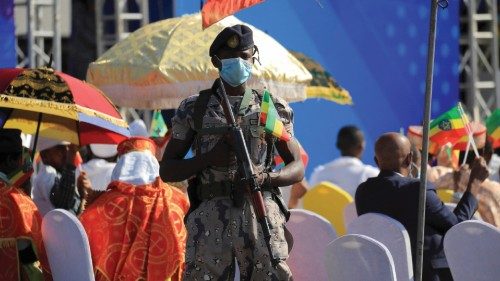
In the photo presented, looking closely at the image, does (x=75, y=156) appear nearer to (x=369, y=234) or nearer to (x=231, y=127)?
(x=369, y=234)

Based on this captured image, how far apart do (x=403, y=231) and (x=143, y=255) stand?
181 centimetres

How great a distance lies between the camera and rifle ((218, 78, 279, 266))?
17.5 feet

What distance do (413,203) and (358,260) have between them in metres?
0.92

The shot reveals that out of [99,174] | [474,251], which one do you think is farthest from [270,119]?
[99,174]

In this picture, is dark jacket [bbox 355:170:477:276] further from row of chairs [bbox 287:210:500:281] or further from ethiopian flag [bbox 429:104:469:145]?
ethiopian flag [bbox 429:104:469:145]

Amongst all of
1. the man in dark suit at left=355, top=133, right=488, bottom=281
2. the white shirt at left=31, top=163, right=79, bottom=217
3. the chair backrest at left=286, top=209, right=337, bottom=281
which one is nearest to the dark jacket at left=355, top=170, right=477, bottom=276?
the man in dark suit at left=355, top=133, right=488, bottom=281

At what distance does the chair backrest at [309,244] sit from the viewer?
22.4 ft

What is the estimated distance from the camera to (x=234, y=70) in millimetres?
5508

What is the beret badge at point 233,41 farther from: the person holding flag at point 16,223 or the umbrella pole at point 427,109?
the person holding flag at point 16,223

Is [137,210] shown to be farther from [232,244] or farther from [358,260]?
[232,244]

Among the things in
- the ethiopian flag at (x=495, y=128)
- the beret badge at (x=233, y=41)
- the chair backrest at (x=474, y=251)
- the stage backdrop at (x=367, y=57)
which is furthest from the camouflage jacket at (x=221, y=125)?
the stage backdrop at (x=367, y=57)

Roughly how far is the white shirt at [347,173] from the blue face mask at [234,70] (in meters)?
5.90

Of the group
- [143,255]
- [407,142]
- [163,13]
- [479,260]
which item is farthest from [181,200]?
[163,13]

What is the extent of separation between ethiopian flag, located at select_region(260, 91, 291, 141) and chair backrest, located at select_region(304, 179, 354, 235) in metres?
4.32
